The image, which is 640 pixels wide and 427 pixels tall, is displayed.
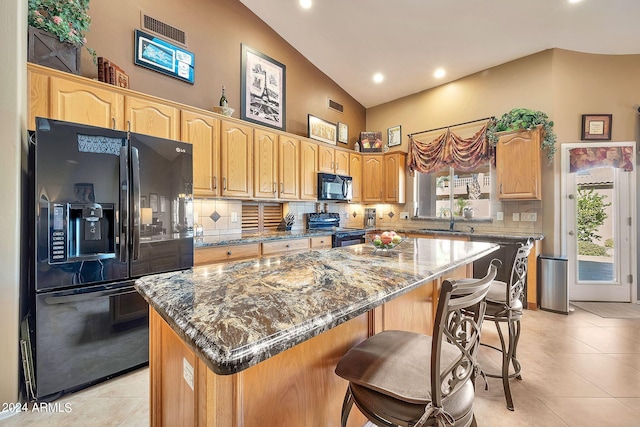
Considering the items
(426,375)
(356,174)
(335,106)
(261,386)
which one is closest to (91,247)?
(261,386)

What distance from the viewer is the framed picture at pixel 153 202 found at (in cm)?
210

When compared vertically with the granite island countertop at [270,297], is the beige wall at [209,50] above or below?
above

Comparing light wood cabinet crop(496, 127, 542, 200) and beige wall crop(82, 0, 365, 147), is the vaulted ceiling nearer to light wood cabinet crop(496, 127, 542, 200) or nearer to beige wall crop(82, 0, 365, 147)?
beige wall crop(82, 0, 365, 147)

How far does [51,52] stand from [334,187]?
3232 millimetres

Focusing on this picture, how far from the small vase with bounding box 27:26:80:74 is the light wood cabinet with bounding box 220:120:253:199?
1226mm

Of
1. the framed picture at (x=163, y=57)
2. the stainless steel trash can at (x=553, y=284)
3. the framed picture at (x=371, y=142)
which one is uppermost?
the framed picture at (x=163, y=57)

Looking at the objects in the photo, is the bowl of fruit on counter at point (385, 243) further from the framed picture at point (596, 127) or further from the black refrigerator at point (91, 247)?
the framed picture at point (596, 127)

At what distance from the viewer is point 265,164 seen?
135 inches

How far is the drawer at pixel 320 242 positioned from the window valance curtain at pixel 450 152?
Answer: 219 cm

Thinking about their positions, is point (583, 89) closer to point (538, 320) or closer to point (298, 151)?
point (538, 320)

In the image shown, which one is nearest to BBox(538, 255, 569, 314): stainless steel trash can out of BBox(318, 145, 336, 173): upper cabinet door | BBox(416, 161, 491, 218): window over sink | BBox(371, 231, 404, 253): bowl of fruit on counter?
BBox(416, 161, 491, 218): window over sink

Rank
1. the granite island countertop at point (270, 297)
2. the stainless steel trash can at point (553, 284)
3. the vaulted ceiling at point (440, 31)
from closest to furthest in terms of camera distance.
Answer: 1. the granite island countertop at point (270, 297)
2. the vaulted ceiling at point (440, 31)
3. the stainless steel trash can at point (553, 284)

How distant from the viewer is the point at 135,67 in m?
2.75

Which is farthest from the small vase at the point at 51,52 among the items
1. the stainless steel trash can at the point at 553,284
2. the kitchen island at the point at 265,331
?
the stainless steel trash can at the point at 553,284
